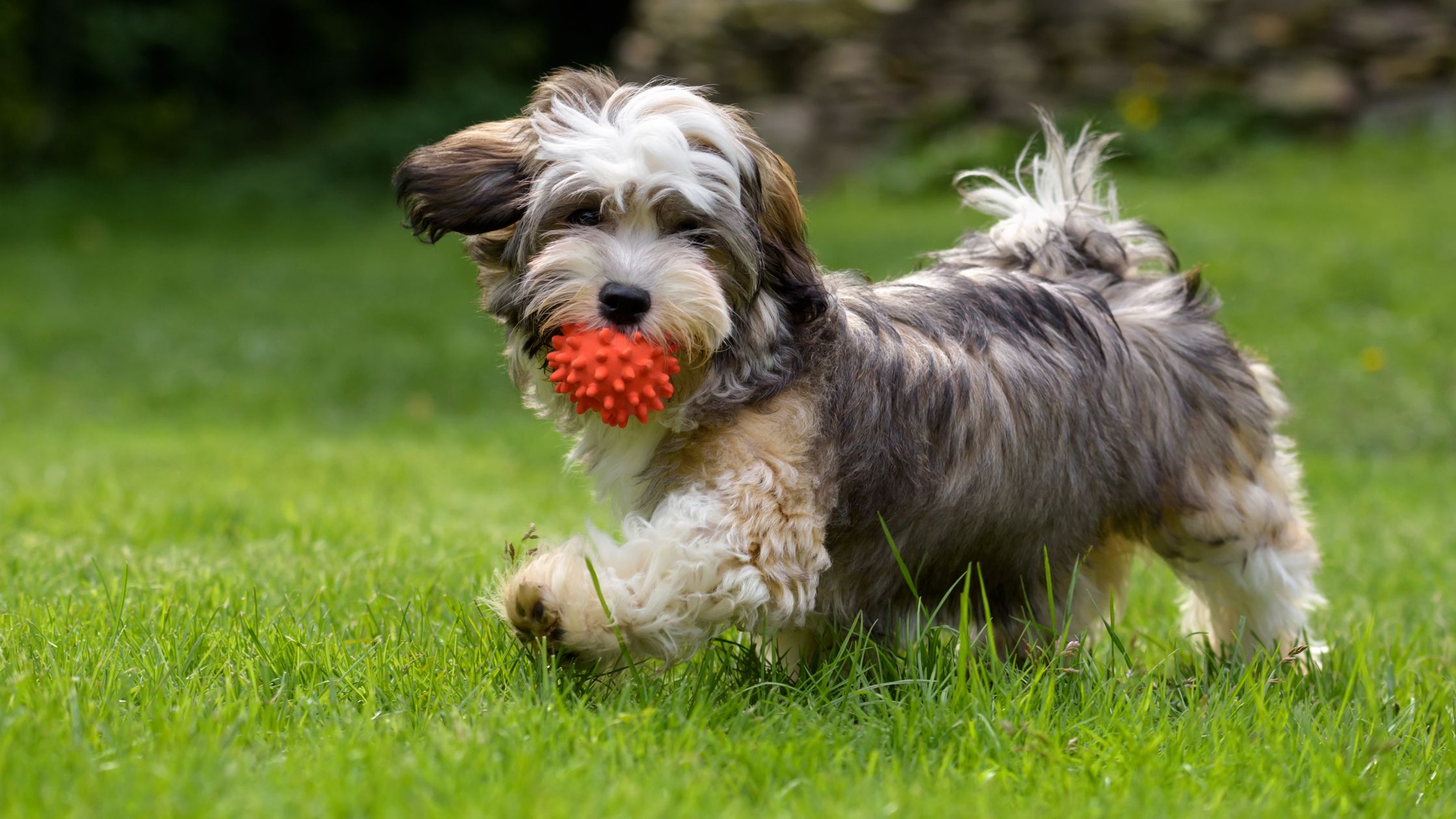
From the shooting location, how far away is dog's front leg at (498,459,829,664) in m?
2.73

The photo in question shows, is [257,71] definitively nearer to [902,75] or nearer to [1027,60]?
[902,75]

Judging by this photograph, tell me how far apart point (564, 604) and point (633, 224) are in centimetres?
77

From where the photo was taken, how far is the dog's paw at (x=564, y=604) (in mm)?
2729

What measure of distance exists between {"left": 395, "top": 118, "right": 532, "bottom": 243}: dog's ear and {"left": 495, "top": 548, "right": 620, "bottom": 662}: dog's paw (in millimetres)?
735

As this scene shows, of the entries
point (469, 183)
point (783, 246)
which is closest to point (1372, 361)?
point (783, 246)

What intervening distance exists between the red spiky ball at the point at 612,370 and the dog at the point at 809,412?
43 mm

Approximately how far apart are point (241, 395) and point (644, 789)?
26.8 feet

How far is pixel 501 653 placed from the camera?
9.89 ft

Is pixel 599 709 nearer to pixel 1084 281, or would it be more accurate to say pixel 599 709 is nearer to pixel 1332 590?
pixel 1084 281

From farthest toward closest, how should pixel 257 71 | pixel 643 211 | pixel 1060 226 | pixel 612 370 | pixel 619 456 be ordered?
pixel 257 71
pixel 1060 226
pixel 619 456
pixel 643 211
pixel 612 370

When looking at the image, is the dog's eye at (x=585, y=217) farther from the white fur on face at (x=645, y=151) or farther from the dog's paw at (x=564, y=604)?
the dog's paw at (x=564, y=604)

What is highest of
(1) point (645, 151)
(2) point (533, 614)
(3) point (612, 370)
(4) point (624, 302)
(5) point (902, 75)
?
(5) point (902, 75)

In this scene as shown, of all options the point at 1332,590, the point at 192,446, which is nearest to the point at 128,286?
the point at 192,446

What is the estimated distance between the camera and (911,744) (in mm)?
2748
